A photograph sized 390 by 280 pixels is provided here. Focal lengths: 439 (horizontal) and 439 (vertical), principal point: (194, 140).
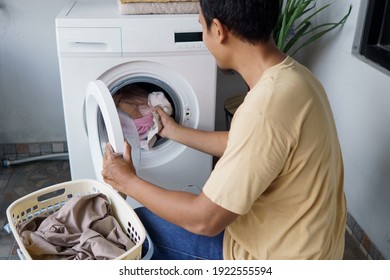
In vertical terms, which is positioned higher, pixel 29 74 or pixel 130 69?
pixel 130 69

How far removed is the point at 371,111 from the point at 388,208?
1.24ft

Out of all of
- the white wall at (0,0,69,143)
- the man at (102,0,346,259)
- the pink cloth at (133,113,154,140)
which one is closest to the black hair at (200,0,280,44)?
the man at (102,0,346,259)

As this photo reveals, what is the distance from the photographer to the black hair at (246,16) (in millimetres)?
958

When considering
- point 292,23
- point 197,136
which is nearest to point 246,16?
point 197,136

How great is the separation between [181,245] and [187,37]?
2.61 feet

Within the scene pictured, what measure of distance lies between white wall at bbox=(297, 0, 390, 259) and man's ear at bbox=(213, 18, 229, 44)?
870 mm

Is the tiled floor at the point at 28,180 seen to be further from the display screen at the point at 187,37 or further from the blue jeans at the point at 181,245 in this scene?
the display screen at the point at 187,37

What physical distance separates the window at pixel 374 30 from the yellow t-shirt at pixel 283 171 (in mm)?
803

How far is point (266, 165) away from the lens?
92cm

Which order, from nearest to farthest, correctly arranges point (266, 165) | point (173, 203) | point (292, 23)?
point (266, 165) < point (173, 203) < point (292, 23)

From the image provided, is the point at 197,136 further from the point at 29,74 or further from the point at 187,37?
the point at 29,74

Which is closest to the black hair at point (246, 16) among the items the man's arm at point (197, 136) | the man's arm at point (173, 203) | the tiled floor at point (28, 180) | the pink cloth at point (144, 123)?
the man's arm at point (173, 203)

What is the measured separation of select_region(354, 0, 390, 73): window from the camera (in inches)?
66.6
